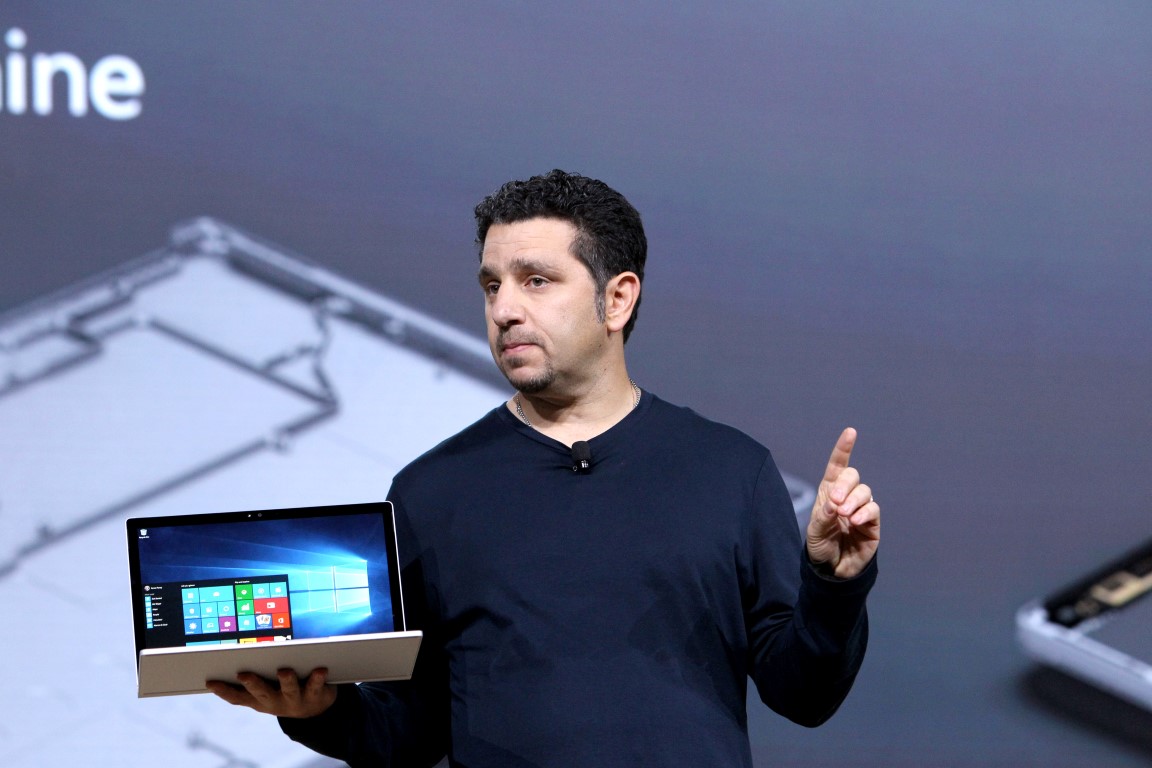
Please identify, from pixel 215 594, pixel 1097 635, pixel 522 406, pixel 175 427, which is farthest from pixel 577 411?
pixel 1097 635

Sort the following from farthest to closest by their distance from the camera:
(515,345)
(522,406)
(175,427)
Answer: (175,427)
(522,406)
(515,345)

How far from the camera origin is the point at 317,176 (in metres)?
2.80

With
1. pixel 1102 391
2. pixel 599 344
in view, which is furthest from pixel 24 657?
pixel 1102 391

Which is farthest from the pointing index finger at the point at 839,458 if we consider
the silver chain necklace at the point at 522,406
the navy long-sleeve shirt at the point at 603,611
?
the silver chain necklace at the point at 522,406

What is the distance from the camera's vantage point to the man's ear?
1.88 metres

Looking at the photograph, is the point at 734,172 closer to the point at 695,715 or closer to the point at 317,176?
the point at 317,176

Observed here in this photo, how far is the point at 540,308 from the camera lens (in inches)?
70.5

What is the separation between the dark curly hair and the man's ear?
0.01m

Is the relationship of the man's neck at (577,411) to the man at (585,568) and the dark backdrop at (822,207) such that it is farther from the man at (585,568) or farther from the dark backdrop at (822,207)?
the dark backdrop at (822,207)

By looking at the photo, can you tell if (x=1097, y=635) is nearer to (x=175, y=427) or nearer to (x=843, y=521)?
(x=843, y=521)

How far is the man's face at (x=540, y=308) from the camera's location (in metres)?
1.78

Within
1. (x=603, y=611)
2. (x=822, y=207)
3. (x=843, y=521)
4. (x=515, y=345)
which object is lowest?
(x=603, y=611)

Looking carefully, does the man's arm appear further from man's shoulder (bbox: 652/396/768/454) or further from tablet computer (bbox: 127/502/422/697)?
tablet computer (bbox: 127/502/422/697)

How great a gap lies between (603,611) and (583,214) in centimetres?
54
